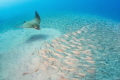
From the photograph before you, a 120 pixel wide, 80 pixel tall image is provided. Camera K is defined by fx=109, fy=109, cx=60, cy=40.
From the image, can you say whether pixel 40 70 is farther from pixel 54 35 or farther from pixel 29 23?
pixel 54 35

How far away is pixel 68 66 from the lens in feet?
13.4

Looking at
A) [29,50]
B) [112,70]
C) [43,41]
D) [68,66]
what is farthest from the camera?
[43,41]

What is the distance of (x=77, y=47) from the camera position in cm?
541

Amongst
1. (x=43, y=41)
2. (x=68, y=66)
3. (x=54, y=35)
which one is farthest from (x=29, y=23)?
(x=68, y=66)

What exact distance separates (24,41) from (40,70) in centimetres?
285

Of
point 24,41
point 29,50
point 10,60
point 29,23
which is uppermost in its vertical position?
point 29,23

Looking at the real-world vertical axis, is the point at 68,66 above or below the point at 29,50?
below

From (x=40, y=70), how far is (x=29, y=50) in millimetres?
1615

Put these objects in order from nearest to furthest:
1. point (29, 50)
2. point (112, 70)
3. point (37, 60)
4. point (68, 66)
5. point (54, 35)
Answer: point (112, 70), point (68, 66), point (37, 60), point (29, 50), point (54, 35)

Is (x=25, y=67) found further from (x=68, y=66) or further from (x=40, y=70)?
(x=68, y=66)

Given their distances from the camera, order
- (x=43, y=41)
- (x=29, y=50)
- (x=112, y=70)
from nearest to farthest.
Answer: (x=112, y=70)
(x=29, y=50)
(x=43, y=41)

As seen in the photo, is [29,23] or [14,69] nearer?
[14,69]

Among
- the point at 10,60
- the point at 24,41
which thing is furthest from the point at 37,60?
the point at 24,41

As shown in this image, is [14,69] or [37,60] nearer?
[14,69]
